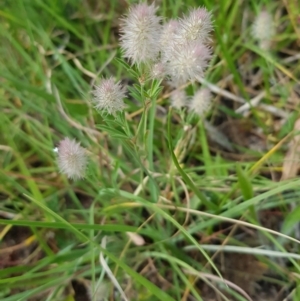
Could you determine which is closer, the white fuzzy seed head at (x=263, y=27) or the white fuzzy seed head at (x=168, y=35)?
the white fuzzy seed head at (x=168, y=35)

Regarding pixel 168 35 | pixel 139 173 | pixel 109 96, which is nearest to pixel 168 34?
pixel 168 35

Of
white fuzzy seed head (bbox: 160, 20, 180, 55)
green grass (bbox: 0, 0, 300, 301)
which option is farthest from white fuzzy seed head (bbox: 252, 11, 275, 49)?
white fuzzy seed head (bbox: 160, 20, 180, 55)

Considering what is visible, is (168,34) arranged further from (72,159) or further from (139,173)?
(139,173)

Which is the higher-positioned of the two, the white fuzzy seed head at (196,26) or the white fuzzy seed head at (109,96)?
the white fuzzy seed head at (196,26)

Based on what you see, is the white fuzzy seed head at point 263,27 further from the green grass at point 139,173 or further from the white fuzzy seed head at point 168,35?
the white fuzzy seed head at point 168,35

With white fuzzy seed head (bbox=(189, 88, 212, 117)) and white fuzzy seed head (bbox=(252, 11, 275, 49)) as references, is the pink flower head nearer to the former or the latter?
white fuzzy seed head (bbox=(189, 88, 212, 117))

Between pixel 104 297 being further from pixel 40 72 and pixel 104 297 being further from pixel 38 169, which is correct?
pixel 40 72

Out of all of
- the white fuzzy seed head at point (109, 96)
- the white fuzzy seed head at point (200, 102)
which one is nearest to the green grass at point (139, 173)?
the white fuzzy seed head at point (200, 102)
